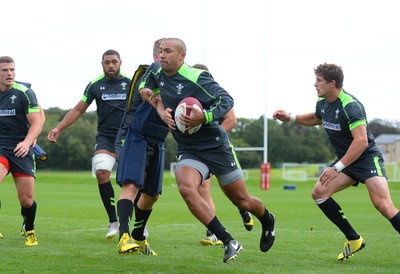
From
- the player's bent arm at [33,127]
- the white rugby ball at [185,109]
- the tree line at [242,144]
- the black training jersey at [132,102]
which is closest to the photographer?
the white rugby ball at [185,109]

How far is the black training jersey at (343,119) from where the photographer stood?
28.2ft

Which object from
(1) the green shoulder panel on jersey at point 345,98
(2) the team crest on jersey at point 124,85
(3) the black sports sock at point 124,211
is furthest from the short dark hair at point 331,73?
(2) the team crest on jersey at point 124,85

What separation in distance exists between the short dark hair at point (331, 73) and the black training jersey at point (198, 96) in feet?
4.50

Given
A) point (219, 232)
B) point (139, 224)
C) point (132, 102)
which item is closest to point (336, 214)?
point (219, 232)

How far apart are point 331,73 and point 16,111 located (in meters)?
4.23

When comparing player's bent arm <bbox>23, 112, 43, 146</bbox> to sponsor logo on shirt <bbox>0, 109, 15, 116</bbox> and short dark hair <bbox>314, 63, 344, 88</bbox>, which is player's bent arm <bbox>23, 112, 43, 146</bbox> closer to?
sponsor logo on shirt <bbox>0, 109, 15, 116</bbox>

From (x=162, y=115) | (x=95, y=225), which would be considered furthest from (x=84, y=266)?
(x=95, y=225)

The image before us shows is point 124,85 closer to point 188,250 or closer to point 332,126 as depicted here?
point 188,250

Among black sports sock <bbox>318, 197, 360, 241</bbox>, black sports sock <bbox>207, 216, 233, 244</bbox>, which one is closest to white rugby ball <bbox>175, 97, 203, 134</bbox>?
black sports sock <bbox>207, 216, 233, 244</bbox>

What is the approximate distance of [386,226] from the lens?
13.8m

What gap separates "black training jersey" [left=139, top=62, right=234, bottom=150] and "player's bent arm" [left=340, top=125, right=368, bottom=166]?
4.46ft

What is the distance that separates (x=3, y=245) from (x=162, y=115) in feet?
10.7

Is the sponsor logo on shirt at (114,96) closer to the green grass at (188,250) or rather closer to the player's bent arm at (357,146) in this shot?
the green grass at (188,250)

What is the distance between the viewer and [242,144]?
76875 mm
